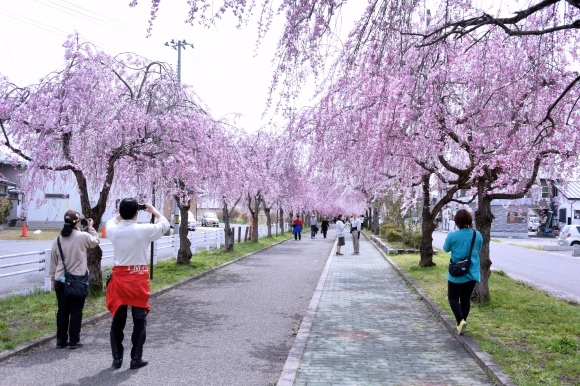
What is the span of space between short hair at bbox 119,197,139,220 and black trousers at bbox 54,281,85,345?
1.54 metres

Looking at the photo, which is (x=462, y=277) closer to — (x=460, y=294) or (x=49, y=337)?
(x=460, y=294)

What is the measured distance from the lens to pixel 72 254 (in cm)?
648

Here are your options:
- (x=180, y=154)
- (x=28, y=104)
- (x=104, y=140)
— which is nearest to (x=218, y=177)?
(x=180, y=154)

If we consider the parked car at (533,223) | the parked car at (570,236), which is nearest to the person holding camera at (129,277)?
the parked car at (570,236)

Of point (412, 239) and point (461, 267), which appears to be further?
point (412, 239)

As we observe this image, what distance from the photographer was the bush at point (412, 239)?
24562mm

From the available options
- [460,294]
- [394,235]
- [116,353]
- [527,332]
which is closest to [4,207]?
[394,235]

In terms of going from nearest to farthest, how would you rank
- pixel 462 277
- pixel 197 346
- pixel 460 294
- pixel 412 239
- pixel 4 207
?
pixel 197 346, pixel 462 277, pixel 460 294, pixel 412 239, pixel 4 207

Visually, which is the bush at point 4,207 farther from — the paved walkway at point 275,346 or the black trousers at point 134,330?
the black trousers at point 134,330

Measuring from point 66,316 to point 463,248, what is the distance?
16.7 ft

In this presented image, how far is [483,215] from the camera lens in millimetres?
9773

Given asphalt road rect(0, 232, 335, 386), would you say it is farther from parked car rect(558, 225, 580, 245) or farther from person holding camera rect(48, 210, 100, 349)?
parked car rect(558, 225, 580, 245)

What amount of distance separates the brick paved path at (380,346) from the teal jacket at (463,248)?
34.4 inches

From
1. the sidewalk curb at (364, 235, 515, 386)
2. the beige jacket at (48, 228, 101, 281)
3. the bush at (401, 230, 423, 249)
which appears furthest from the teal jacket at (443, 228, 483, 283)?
the bush at (401, 230, 423, 249)
